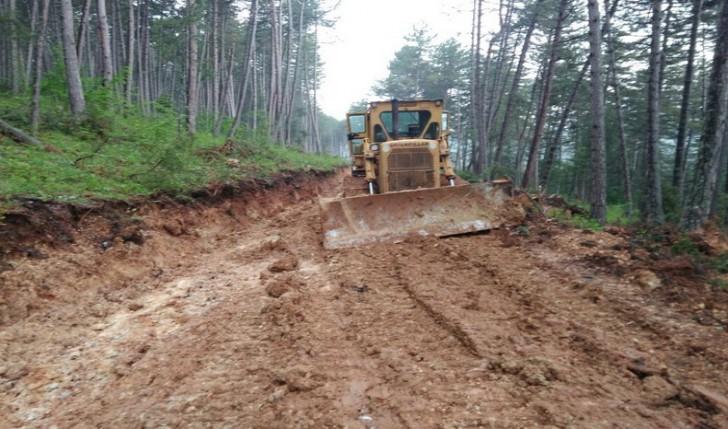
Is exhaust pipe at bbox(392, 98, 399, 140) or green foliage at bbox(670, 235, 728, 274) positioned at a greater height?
exhaust pipe at bbox(392, 98, 399, 140)

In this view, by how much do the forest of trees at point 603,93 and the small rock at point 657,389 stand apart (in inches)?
187

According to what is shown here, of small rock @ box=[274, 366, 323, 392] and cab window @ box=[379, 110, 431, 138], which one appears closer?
small rock @ box=[274, 366, 323, 392]

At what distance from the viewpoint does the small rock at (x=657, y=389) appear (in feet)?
8.45

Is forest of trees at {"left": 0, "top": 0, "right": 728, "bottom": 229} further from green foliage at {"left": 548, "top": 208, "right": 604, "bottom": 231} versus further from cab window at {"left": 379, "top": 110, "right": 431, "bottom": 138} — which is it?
cab window at {"left": 379, "top": 110, "right": 431, "bottom": 138}

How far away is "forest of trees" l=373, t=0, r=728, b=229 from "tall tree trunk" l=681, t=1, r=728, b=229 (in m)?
0.02

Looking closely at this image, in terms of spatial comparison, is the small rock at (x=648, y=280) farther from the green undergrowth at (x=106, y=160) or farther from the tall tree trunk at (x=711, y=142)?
the green undergrowth at (x=106, y=160)

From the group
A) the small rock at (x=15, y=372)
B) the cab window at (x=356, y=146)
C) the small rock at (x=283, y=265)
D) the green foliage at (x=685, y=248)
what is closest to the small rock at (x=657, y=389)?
the green foliage at (x=685, y=248)

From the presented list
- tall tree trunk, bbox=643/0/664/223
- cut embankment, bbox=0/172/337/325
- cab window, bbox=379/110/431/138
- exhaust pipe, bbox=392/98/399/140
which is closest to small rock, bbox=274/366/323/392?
cut embankment, bbox=0/172/337/325

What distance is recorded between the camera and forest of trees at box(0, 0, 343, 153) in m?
11.6

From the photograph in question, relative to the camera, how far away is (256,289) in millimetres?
4949

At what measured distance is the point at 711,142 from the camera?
8047 mm

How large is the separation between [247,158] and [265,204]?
3457mm

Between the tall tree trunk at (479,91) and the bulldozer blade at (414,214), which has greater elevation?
the tall tree trunk at (479,91)

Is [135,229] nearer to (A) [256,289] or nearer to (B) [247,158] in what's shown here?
(A) [256,289]
